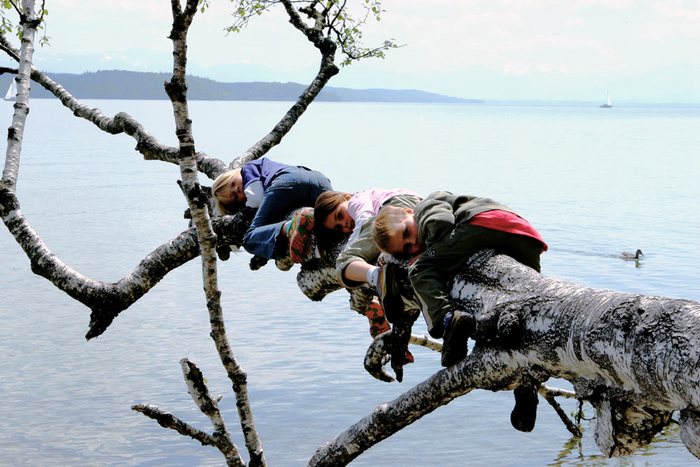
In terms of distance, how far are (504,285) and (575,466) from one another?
11483 millimetres

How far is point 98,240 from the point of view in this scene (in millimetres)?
36906

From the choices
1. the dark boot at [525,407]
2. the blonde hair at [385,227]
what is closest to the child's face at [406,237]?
the blonde hair at [385,227]

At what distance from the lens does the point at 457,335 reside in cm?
427


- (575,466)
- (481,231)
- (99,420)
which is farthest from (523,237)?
(99,420)

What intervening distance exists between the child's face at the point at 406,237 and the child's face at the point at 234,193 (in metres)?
2.20

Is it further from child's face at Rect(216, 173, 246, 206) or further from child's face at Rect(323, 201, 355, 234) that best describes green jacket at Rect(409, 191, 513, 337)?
child's face at Rect(216, 173, 246, 206)

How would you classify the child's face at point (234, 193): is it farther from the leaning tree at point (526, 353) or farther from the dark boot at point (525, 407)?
the dark boot at point (525, 407)

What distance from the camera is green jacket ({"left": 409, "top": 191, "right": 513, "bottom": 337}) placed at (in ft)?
15.2

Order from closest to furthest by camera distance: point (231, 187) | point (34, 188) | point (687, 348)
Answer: point (687, 348), point (231, 187), point (34, 188)

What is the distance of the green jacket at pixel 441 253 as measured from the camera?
4641mm

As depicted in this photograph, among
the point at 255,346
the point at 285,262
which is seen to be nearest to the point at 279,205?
the point at 285,262

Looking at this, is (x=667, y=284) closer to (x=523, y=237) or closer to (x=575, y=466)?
(x=575, y=466)

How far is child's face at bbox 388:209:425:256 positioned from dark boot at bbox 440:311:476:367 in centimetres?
95

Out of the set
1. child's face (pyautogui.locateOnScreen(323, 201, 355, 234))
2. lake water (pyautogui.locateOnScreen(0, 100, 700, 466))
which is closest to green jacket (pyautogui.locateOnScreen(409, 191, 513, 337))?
child's face (pyautogui.locateOnScreen(323, 201, 355, 234))
